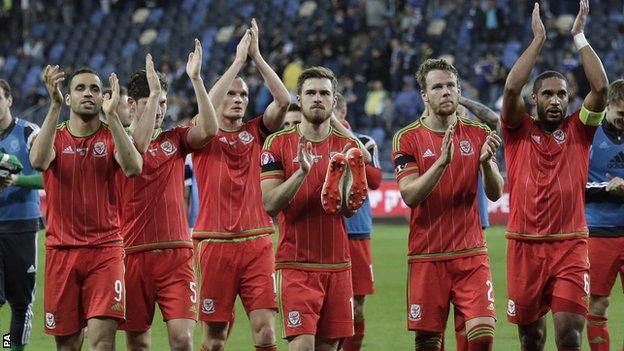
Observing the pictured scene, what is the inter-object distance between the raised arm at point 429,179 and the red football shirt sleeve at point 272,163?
2.61 ft

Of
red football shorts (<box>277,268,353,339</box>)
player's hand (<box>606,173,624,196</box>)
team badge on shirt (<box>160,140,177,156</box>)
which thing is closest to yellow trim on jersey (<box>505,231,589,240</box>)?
player's hand (<box>606,173,624,196</box>)

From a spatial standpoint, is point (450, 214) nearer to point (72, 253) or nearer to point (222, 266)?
point (222, 266)

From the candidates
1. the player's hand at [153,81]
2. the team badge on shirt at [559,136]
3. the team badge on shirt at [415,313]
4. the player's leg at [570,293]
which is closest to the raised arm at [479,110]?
the team badge on shirt at [559,136]

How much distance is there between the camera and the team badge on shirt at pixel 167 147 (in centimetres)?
846

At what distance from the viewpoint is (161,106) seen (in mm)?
8445

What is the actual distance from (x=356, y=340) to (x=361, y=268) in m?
0.65

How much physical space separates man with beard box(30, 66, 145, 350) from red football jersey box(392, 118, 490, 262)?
1.80 meters

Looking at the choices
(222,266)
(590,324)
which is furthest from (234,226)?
(590,324)

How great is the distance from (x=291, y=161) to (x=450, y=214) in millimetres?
1083

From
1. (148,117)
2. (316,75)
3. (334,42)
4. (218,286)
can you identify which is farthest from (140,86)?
(334,42)

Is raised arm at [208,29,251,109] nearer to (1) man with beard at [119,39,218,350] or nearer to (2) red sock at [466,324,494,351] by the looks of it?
(1) man with beard at [119,39,218,350]

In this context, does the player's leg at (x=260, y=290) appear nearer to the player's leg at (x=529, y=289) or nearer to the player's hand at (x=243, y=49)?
the player's hand at (x=243, y=49)

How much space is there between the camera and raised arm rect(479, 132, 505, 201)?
751 centimetres

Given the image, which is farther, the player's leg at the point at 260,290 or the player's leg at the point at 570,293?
the player's leg at the point at 260,290
